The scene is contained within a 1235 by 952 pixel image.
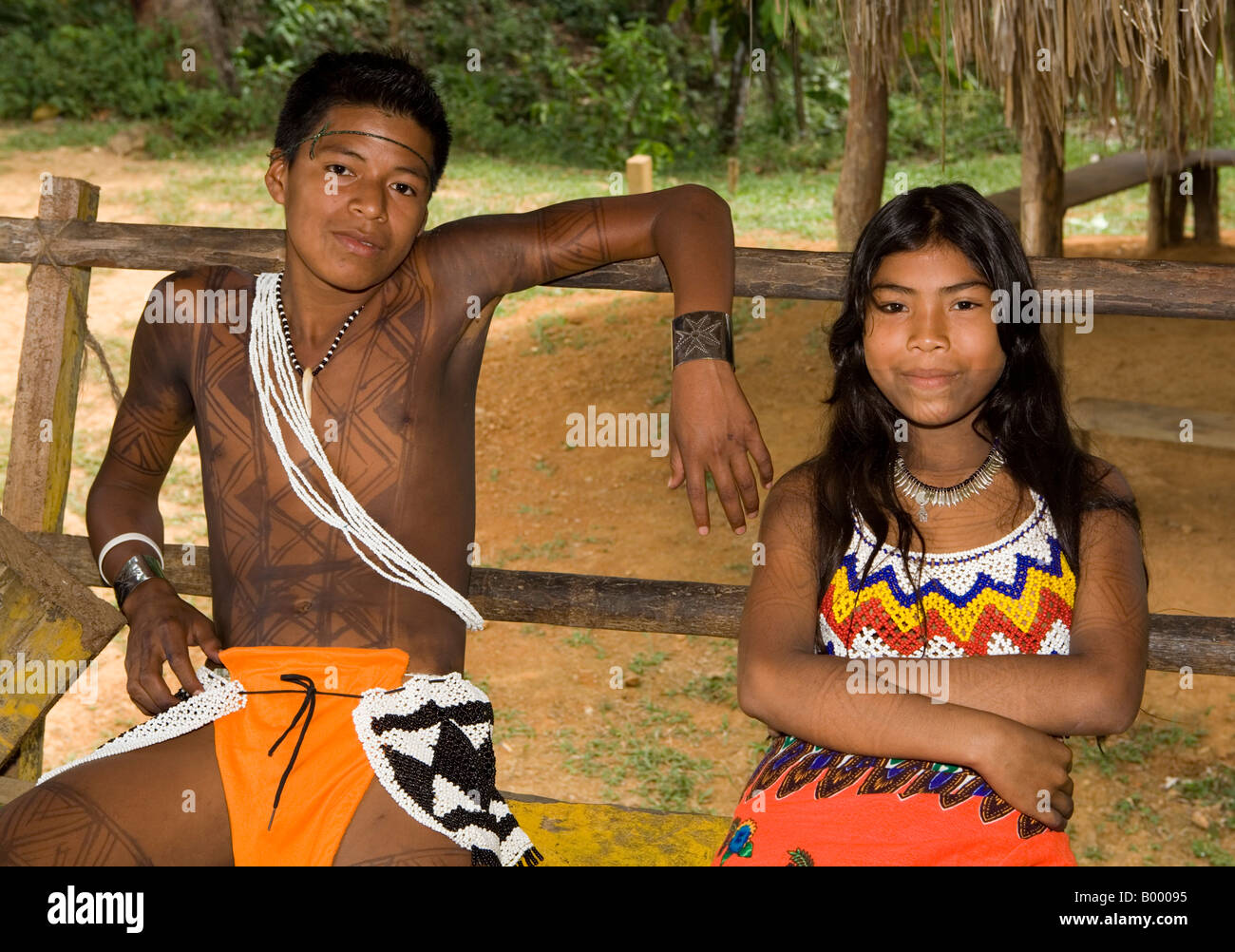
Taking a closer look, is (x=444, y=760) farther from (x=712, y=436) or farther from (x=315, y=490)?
(x=712, y=436)

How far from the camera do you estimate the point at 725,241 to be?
7.40 ft

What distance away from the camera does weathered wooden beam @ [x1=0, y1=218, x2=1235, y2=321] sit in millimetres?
2549

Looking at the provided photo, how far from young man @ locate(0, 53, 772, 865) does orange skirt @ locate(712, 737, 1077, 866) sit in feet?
1.30

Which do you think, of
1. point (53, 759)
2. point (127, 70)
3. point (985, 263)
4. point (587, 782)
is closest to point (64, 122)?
point (127, 70)

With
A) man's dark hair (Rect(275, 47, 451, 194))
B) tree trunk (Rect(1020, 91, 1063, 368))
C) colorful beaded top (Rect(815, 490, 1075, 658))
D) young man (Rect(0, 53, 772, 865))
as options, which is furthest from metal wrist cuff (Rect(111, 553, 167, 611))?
tree trunk (Rect(1020, 91, 1063, 368))

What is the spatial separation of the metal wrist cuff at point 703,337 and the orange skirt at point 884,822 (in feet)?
2.14

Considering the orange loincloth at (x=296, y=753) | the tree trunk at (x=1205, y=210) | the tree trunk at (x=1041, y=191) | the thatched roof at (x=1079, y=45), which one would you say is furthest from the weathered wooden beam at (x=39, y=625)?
the tree trunk at (x=1205, y=210)

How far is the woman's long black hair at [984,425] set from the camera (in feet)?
6.89

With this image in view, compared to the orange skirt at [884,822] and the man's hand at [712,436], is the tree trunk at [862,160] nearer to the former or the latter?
the man's hand at [712,436]

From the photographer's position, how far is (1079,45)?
3930 millimetres

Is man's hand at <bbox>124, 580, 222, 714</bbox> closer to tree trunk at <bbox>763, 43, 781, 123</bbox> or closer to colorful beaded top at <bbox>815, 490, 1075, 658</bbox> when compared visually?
colorful beaded top at <bbox>815, 490, 1075, 658</bbox>

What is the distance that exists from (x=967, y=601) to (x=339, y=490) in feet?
3.44

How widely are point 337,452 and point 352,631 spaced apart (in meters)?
0.31
